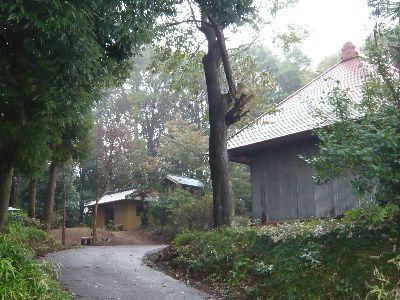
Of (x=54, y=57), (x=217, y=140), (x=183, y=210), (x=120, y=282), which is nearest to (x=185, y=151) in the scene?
(x=183, y=210)

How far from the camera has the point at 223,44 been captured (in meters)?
13.6

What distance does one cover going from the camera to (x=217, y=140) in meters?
13.3

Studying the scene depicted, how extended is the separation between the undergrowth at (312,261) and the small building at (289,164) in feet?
14.4

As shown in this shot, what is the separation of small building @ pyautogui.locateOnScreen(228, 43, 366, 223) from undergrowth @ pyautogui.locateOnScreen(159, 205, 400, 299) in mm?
4385

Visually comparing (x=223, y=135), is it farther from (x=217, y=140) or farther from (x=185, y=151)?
(x=185, y=151)

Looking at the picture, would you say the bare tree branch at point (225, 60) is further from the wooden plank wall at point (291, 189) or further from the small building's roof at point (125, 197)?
the small building's roof at point (125, 197)

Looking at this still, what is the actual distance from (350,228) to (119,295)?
4487mm

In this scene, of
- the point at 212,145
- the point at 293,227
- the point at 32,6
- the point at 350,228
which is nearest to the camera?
the point at 32,6

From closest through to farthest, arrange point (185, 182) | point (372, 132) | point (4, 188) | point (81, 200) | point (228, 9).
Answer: point (372, 132) → point (228, 9) → point (4, 188) → point (185, 182) → point (81, 200)

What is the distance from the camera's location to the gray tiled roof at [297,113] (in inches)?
556

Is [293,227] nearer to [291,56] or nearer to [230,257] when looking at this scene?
[230,257]

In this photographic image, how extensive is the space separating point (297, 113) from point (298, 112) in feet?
0.27

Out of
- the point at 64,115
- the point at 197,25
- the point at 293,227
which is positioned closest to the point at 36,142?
the point at 64,115

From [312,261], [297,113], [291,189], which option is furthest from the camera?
[297,113]
